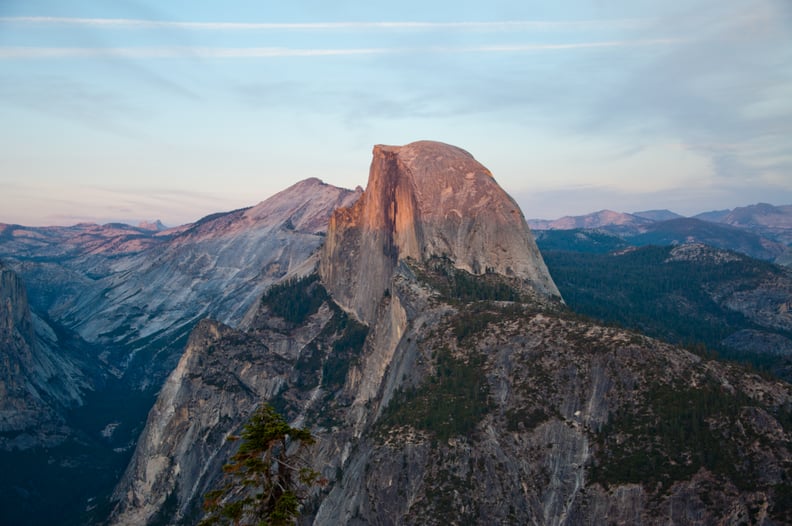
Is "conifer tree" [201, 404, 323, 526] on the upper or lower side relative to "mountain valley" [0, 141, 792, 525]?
upper

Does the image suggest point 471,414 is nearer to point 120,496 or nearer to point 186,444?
point 186,444

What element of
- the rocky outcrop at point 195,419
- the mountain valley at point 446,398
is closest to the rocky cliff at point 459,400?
the mountain valley at point 446,398

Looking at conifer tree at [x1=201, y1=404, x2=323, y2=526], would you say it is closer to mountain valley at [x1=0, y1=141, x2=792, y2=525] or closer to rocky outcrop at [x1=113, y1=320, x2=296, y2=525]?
mountain valley at [x1=0, y1=141, x2=792, y2=525]

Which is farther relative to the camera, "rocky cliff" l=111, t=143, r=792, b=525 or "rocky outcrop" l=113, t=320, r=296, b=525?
"rocky outcrop" l=113, t=320, r=296, b=525

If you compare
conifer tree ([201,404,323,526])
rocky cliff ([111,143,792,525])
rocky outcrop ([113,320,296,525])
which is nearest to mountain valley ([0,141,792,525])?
rocky cliff ([111,143,792,525])

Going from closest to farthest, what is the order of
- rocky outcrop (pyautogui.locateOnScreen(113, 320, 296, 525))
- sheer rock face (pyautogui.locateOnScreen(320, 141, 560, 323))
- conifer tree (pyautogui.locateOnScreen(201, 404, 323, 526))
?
conifer tree (pyautogui.locateOnScreen(201, 404, 323, 526)) → rocky outcrop (pyautogui.locateOnScreen(113, 320, 296, 525)) → sheer rock face (pyautogui.locateOnScreen(320, 141, 560, 323))

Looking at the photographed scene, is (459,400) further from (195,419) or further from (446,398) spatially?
(195,419)

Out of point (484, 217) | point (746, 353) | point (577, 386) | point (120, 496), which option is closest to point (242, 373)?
point (120, 496)
